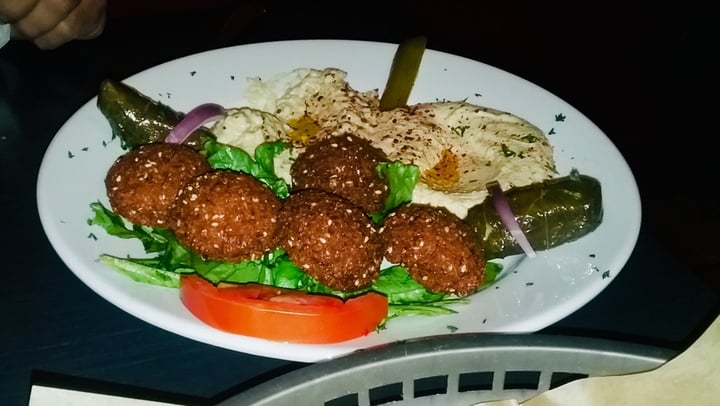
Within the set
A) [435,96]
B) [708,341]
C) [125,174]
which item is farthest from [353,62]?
[708,341]

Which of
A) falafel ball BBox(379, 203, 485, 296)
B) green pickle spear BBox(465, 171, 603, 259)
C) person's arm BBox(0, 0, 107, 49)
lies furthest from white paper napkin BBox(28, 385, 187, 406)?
person's arm BBox(0, 0, 107, 49)

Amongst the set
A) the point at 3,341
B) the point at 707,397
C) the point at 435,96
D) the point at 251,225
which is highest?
the point at 435,96

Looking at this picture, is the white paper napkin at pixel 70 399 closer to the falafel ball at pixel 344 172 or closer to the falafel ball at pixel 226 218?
the falafel ball at pixel 226 218

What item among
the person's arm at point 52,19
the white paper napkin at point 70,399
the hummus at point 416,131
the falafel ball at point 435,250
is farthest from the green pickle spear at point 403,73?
the white paper napkin at point 70,399

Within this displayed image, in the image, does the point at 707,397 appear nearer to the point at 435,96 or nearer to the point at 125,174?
the point at 125,174

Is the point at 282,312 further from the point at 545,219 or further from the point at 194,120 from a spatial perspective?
the point at 194,120

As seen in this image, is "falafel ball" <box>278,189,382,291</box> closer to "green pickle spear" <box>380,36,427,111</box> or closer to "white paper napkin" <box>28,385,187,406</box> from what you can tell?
"white paper napkin" <box>28,385,187,406</box>
